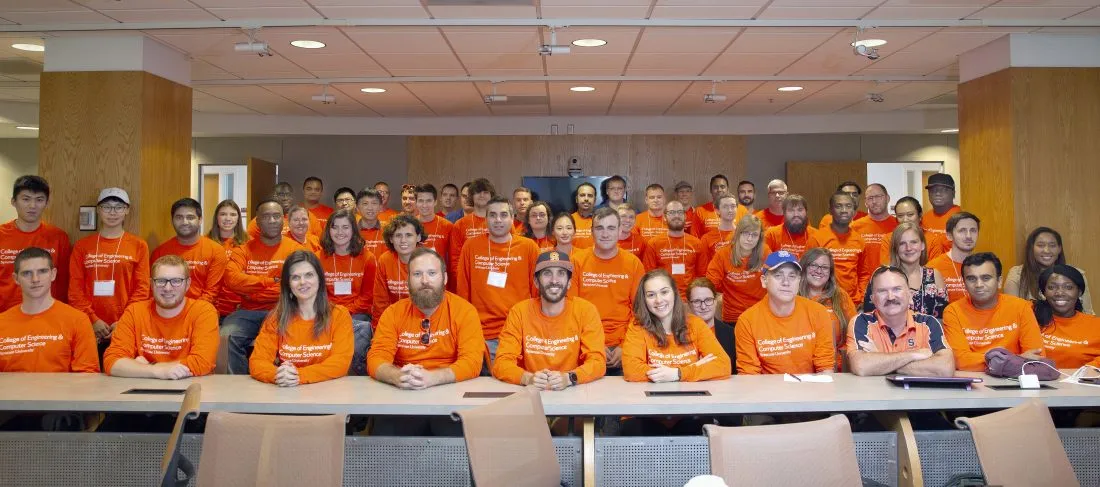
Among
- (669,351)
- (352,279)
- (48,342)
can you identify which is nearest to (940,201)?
(669,351)

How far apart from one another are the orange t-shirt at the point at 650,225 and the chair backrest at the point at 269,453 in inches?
183

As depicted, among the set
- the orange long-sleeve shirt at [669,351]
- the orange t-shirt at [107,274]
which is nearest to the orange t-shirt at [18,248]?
the orange t-shirt at [107,274]

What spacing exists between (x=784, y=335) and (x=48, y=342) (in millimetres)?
3656

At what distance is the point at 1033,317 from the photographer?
13.1ft

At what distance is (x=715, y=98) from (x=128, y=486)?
6375 mm

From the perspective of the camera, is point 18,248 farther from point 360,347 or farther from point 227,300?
point 360,347

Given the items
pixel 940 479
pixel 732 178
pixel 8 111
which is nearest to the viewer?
pixel 940 479

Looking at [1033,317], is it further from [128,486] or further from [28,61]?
[28,61]

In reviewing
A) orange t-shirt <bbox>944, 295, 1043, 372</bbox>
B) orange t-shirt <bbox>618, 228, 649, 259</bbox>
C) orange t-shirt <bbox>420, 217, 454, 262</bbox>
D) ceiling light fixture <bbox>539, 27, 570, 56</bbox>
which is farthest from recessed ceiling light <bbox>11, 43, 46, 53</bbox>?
orange t-shirt <bbox>944, 295, 1043, 372</bbox>

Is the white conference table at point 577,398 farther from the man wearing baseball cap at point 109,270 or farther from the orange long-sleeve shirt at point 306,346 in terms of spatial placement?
the man wearing baseball cap at point 109,270

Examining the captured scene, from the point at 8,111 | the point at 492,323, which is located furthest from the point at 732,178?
the point at 8,111

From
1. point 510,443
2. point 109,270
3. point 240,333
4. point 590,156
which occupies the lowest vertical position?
point 510,443

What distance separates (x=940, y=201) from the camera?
6219 mm

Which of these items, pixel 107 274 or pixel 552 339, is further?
pixel 107 274
